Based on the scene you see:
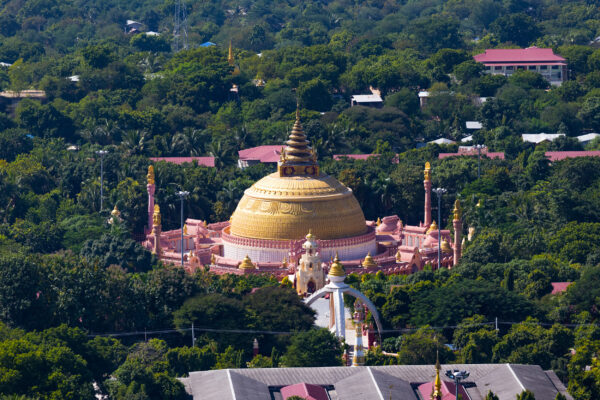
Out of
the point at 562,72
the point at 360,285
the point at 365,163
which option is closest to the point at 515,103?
the point at 562,72

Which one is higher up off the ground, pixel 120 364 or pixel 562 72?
pixel 562 72

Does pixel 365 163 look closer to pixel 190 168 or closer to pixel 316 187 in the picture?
pixel 190 168

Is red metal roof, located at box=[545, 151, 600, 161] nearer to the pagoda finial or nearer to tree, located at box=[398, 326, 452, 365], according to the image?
the pagoda finial

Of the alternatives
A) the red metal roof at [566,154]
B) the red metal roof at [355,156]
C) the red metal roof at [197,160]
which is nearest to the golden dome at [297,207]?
the red metal roof at [355,156]

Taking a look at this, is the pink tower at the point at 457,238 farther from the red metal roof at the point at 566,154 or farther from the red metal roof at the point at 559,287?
the red metal roof at the point at 566,154

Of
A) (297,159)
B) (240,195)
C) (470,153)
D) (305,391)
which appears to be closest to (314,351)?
(305,391)
